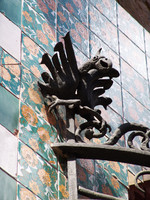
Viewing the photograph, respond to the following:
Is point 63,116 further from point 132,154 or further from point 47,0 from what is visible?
point 47,0

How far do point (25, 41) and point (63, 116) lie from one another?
1.18 feet

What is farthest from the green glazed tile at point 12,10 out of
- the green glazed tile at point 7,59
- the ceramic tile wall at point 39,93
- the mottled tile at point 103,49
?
the mottled tile at point 103,49

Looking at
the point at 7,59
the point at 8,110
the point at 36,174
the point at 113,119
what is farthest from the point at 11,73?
the point at 113,119

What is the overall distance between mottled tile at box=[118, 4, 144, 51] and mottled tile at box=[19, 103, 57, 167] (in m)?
1.35

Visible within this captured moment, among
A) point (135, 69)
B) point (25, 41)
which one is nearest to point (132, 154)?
point (25, 41)

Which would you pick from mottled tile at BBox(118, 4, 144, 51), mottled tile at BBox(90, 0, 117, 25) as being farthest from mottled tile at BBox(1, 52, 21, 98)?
mottled tile at BBox(118, 4, 144, 51)

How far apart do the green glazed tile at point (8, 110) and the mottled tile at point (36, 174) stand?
0.08 meters

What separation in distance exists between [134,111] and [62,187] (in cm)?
103

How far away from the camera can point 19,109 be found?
2.74 m

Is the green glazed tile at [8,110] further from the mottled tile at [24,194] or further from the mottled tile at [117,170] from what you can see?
the mottled tile at [117,170]

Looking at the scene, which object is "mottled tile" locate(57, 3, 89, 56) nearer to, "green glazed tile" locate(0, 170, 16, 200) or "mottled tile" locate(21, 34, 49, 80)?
"mottled tile" locate(21, 34, 49, 80)

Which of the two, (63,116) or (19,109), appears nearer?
(19,109)

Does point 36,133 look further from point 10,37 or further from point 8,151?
point 10,37

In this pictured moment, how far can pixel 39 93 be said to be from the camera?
2.90 meters
